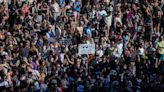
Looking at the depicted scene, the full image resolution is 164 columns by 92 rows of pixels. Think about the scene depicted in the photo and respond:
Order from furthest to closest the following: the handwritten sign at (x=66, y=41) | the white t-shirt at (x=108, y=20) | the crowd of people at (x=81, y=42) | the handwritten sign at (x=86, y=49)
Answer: the white t-shirt at (x=108, y=20)
the handwritten sign at (x=66, y=41)
the handwritten sign at (x=86, y=49)
the crowd of people at (x=81, y=42)

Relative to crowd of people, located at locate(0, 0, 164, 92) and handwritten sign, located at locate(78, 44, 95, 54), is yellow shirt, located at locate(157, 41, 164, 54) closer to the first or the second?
crowd of people, located at locate(0, 0, 164, 92)

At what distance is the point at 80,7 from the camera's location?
129 ft

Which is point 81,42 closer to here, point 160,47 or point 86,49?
point 86,49

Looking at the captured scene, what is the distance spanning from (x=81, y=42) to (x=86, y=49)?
2.05 ft

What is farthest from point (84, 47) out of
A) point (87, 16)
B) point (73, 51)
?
point (87, 16)

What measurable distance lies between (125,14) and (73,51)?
3.73 m

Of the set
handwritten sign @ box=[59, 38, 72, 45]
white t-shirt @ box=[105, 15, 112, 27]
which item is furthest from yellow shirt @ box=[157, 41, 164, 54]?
handwritten sign @ box=[59, 38, 72, 45]

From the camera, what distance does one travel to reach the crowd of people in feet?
112

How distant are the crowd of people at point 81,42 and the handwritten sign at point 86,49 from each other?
0.53 ft

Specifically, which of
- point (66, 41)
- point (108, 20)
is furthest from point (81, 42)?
point (108, 20)

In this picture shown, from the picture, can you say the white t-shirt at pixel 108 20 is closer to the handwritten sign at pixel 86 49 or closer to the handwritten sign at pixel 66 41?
the handwritten sign at pixel 66 41

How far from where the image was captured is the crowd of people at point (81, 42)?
34.1 meters

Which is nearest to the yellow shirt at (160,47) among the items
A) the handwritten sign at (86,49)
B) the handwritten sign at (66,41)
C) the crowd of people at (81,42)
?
the crowd of people at (81,42)

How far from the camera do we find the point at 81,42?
3656 centimetres
